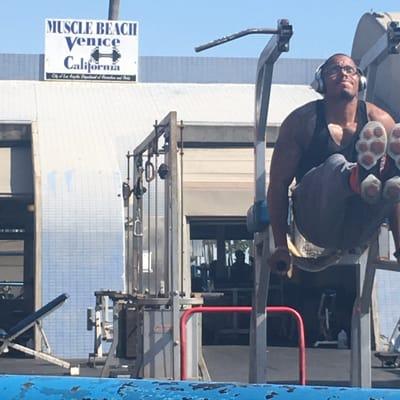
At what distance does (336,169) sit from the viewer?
5.90 metres

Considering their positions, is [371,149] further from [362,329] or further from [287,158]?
[362,329]

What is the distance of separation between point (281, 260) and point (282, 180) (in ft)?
1.67

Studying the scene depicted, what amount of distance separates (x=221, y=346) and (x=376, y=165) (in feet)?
48.2

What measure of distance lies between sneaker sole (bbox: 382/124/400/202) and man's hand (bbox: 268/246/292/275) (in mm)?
1050

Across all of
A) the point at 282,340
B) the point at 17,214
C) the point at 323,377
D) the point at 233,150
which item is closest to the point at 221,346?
the point at 282,340

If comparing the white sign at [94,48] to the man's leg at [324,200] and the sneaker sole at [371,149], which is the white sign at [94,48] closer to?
the man's leg at [324,200]

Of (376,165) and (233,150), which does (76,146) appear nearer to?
(233,150)

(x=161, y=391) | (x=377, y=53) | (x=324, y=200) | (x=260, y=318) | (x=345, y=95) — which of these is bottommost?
(x=260, y=318)

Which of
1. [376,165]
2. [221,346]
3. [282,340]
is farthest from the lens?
[282,340]

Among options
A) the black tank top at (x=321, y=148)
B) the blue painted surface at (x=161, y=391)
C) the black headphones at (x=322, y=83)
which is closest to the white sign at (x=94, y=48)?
the black headphones at (x=322, y=83)

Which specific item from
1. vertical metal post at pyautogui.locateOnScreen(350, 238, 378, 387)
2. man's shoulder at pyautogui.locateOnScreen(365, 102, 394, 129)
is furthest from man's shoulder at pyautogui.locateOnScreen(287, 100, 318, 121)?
vertical metal post at pyautogui.locateOnScreen(350, 238, 378, 387)

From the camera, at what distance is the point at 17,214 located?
84.6 feet

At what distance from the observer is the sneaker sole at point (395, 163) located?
5410 mm

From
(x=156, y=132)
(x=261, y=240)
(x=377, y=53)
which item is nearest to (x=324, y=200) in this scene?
(x=261, y=240)
